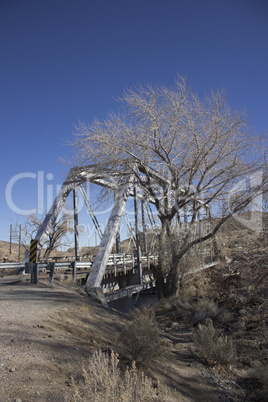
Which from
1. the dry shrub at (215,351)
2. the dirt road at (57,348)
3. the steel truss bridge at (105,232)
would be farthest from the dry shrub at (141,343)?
the steel truss bridge at (105,232)

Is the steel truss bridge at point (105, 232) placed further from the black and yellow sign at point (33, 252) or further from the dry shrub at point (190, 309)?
the dry shrub at point (190, 309)

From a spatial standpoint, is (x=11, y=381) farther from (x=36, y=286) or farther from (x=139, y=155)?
(x=139, y=155)

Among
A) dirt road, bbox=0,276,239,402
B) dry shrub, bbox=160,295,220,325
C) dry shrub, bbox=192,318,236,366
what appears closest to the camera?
dirt road, bbox=0,276,239,402

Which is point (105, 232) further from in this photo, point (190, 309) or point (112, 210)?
point (190, 309)

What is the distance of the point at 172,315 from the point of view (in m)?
11.6

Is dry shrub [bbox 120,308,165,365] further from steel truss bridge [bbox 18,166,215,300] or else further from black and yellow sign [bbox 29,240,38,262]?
black and yellow sign [bbox 29,240,38,262]

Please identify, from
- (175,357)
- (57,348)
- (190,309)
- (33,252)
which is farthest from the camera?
(190,309)

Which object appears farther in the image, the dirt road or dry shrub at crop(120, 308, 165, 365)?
dry shrub at crop(120, 308, 165, 365)

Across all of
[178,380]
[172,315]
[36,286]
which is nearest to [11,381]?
[178,380]

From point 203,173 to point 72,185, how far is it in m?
6.56

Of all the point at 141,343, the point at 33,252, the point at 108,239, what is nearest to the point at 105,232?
the point at 108,239

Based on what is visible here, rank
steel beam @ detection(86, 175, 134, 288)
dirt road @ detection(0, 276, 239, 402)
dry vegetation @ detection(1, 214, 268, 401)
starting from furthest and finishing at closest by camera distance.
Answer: steel beam @ detection(86, 175, 134, 288) → dirt road @ detection(0, 276, 239, 402) → dry vegetation @ detection(1, 214, 268, 401)

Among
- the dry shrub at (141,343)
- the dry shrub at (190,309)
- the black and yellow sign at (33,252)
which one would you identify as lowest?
the dry shrub at (190,309)

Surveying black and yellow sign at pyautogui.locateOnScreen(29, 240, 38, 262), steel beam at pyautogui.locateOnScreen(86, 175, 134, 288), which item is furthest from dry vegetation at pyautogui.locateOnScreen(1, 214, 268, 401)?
black and yellow sign at pyautogui.locateOnScreen(29, 240, 38, 262)
